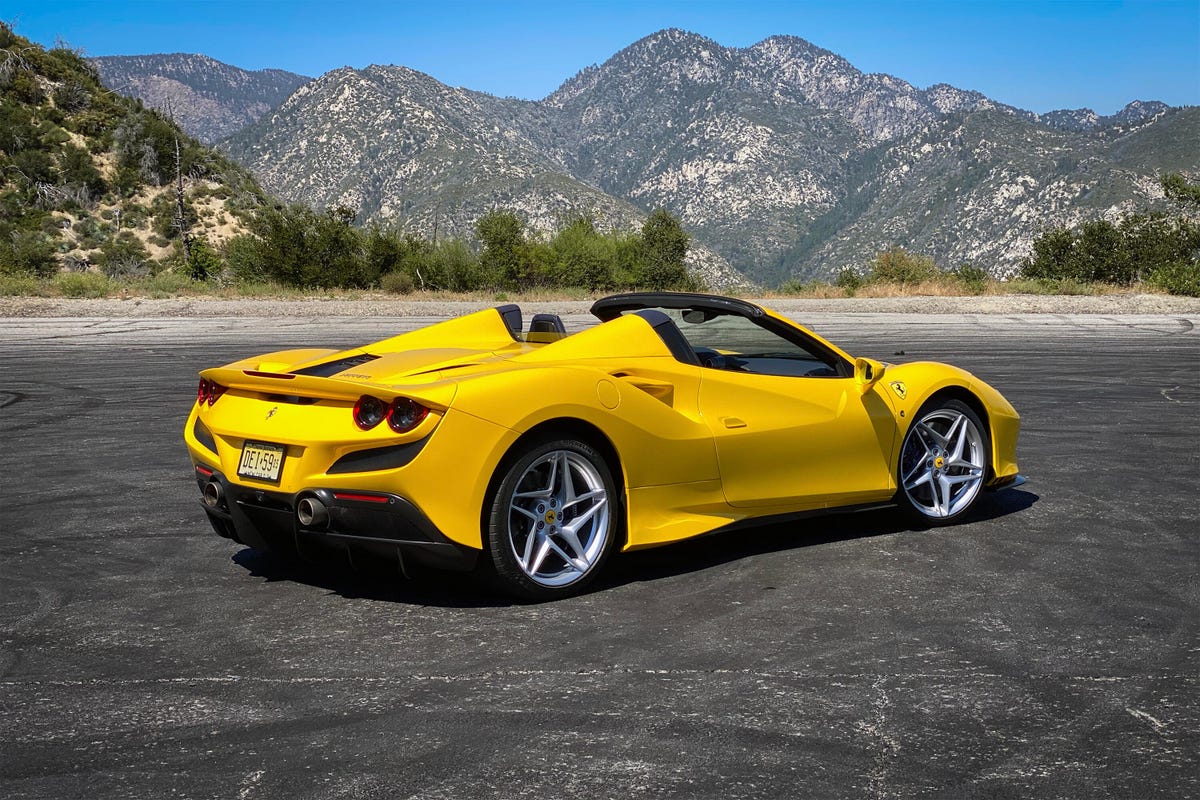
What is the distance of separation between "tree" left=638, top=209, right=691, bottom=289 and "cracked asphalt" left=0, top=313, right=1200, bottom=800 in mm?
35775

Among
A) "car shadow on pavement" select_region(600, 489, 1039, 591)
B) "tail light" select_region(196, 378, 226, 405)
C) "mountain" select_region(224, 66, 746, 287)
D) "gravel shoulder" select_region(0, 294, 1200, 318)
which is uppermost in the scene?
"mountain" select_region(224, 66, 746, 287)

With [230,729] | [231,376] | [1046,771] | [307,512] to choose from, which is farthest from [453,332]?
[1046,771]

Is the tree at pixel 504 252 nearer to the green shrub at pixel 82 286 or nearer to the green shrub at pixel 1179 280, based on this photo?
the green shrub at pixel 82 286

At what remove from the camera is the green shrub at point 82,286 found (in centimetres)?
3175

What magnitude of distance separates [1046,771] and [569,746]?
1339 millimetres

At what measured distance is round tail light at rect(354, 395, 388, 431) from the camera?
4918 millimetres

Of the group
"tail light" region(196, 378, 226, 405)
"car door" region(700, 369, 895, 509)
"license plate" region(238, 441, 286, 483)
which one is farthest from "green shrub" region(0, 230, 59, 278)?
"car door" region(700, 369, 895, 509)

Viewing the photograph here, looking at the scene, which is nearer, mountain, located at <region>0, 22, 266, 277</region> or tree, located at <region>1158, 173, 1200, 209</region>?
tree, located at <region>1158, 173, 1200, 209</region>

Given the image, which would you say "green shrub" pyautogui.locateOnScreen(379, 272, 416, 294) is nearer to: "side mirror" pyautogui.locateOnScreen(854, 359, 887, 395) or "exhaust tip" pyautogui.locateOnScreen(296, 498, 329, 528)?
"side mirror" pyautogui.locateOnScreen(854, 359, 887, 395)

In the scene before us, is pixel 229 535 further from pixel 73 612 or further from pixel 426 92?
pixel 426 92

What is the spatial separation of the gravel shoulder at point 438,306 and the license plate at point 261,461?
22.3 m

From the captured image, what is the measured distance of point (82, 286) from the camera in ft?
106

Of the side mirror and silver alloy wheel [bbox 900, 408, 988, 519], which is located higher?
the side mirror

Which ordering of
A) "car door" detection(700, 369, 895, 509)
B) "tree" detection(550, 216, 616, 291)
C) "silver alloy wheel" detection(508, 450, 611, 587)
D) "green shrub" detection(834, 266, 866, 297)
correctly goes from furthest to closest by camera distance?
"tree" detection(550, 216, 616, 291) → "green shrub" detection(834, 266, 866, 297) → "car door" detection(700, 369, 895, 509) → "silver alloy wheel" detection(508, 450, 611, 587)
